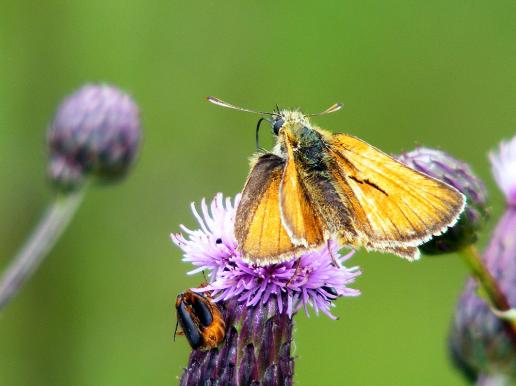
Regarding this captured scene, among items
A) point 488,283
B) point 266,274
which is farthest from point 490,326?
point 266,274

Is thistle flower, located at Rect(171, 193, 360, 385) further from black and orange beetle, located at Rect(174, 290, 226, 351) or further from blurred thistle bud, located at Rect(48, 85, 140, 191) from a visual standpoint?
blurred thistle bud, located at Rect(48, 85, 140, 191)

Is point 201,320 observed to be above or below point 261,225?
below

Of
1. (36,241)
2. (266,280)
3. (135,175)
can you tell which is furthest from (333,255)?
(135,175)

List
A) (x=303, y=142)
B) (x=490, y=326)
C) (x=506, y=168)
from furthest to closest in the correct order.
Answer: (x=506, y=168), (x=490, y=326), (x=303, y=142)

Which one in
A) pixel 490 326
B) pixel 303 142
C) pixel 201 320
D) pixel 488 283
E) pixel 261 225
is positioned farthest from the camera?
pixel 490 326

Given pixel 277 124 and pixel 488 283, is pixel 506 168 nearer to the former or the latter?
pixel 488 283

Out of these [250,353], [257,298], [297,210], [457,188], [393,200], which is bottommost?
[250,353]

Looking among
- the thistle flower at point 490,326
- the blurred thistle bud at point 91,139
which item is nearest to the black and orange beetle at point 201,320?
the thistle flower at point 490,326

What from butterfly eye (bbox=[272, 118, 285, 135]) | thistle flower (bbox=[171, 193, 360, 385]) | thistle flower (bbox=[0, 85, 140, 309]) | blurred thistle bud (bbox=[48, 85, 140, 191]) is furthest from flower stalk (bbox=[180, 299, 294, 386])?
blurred thistle bud (bbox=[48, 85, 140, 191])
